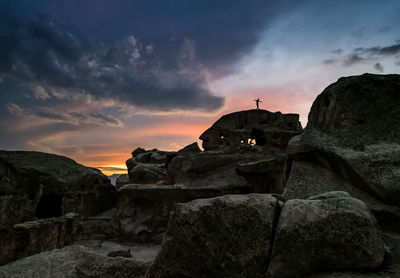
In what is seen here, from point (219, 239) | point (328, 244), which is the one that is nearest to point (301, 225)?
point (328, 244)

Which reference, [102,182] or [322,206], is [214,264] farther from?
[102,182]

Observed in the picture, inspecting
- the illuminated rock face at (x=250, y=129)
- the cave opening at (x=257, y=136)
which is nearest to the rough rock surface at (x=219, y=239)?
the illuminated rock face at (x=250, y=129)

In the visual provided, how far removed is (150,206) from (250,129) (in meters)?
15.9

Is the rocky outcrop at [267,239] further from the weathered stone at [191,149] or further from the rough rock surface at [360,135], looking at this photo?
the weathered stone at [191,149]

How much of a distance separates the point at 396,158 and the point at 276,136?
50.7 ft

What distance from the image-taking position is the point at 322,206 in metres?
1.98

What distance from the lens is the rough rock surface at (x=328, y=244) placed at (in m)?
1.81

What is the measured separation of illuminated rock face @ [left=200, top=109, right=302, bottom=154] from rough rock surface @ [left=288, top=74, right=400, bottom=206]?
1369cm

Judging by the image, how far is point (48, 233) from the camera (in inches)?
277

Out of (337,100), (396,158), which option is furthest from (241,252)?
(337,100)

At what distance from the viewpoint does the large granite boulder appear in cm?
1386

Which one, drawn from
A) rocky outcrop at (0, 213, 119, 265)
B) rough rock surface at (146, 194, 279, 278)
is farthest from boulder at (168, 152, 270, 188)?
rough rock surface at (146, 194, 279, 278)

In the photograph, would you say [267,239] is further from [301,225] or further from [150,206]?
[150,206]

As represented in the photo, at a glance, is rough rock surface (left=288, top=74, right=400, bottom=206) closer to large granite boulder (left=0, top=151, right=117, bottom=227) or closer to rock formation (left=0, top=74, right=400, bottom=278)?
rock formation (left=0, top=74, right=400, bottom=278)
